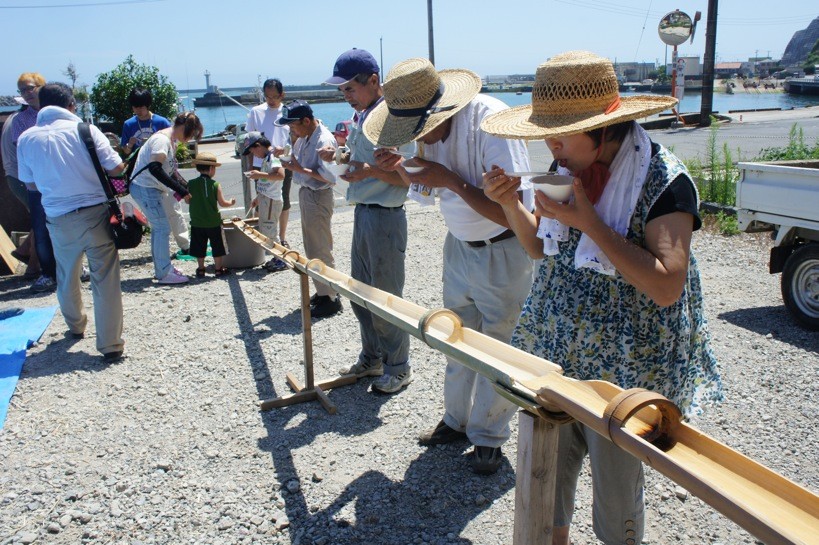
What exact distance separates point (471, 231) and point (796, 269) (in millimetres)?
3437

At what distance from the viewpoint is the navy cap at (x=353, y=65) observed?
13.0 ft

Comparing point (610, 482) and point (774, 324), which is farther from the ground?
point (610, 482)

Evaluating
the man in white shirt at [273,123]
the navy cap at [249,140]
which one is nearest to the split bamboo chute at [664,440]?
the navy cap at [249,140]

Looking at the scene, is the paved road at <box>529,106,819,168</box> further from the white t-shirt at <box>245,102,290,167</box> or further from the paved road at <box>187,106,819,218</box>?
the white t-shirt at <box>245,102,290,167</box>

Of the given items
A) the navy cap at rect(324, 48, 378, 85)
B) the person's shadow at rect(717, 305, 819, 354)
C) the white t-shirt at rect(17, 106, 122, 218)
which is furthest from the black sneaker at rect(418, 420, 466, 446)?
the white t-shirt at rect(17, 106, 122, 218)

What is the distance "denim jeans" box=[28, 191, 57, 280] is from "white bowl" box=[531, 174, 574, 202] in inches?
241

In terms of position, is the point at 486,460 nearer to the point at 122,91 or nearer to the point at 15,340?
the point at 15,340

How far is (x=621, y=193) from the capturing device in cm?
179

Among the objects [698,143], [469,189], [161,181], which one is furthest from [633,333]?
[698,143]

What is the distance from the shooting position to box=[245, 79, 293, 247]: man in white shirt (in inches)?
293

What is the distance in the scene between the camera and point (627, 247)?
1.70m

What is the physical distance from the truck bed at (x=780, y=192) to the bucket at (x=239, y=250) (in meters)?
4.92

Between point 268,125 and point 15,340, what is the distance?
11.8 ft

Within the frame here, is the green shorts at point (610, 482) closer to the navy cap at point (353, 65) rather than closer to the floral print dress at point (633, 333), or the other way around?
the floral print dress at point (633, 333)
